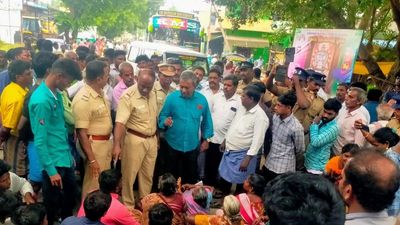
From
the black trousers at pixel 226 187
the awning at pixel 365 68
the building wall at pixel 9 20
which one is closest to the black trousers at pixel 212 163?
the black trousers at pixel 226 187

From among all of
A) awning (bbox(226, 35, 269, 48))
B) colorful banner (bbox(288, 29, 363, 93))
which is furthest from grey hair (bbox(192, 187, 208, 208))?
awning (bbox(226, 35, 269, 48))

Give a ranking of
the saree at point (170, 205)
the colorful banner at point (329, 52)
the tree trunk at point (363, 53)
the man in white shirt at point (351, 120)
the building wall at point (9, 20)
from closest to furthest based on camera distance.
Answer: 1. the saree at point (170, 205)
2. the man in white shirt at point (351, 120)
3. the colorful banner at point (329, 52)
4. the tree trunk at point (363, 53)
5. the building wall at point (9, 20)

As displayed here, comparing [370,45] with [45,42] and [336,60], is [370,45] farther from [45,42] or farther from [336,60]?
Answer: [45,42]

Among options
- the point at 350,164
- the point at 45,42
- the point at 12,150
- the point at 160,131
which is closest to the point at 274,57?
the point at 45,42

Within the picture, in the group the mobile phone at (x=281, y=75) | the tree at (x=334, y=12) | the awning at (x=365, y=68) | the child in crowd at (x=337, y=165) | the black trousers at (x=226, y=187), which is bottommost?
the black trousers at (x=226, y=187)

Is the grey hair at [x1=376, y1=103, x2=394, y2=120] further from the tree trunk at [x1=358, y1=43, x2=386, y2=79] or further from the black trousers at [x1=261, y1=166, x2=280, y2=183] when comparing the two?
the tree trunk at [x1=358, y1=43, x2=386, y2=79]

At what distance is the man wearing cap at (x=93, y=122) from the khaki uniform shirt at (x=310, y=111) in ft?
8.57

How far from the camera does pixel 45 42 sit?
25.9ft

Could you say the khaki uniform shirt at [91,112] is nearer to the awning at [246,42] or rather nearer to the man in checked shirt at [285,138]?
the man in checked shirt at [285,138]

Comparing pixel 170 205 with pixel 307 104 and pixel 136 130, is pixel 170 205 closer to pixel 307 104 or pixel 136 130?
pixel 136 130

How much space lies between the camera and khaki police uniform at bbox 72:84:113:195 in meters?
3.63

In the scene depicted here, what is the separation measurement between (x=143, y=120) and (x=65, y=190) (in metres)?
1.15

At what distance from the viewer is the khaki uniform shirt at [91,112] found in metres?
3.62

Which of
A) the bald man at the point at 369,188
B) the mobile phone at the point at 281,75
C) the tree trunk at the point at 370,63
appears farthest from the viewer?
the tree trunk at the point at 370,63
